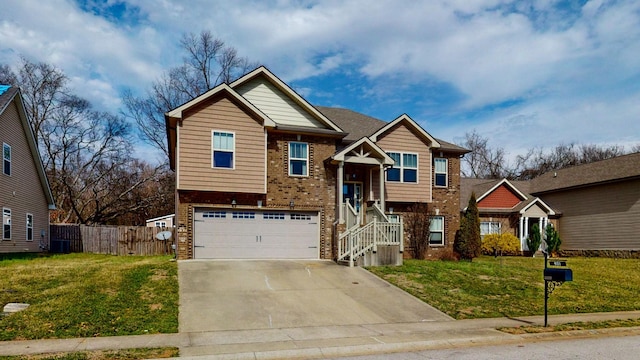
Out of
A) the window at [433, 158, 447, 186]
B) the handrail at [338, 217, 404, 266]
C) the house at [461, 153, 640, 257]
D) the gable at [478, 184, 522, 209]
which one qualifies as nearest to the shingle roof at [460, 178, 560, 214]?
the house at [461, 153, 640, 257]

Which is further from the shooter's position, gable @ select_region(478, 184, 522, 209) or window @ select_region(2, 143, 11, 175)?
gable @ select_region(478, 184, 522, 209)

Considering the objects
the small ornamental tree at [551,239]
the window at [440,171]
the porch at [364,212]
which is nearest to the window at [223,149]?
the porch at [364,212]

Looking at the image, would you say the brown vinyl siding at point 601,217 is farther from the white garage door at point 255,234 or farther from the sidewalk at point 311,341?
the white garage door at point 255,234

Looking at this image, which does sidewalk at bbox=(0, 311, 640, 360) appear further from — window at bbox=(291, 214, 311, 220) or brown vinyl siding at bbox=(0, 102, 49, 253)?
brown vinyl siding at bbox=(0, 102, 49, 253)

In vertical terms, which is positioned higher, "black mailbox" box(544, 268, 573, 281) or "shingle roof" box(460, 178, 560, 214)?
"shingle roof" box(460, 178, 560, 214)

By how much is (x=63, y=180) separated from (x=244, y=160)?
79.6 feet

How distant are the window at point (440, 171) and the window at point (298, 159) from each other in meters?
6.80

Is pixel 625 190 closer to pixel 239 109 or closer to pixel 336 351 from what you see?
pixel 239 109

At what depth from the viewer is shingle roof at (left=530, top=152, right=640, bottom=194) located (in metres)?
24.8

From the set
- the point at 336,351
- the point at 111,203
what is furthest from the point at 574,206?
the point at 111,203

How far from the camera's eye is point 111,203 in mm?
36031

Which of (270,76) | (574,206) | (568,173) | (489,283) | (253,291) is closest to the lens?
(253,291)

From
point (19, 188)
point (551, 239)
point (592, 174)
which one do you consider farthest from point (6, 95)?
point (592, 174)

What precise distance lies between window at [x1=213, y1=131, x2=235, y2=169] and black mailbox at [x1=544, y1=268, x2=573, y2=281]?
37.3 feet
